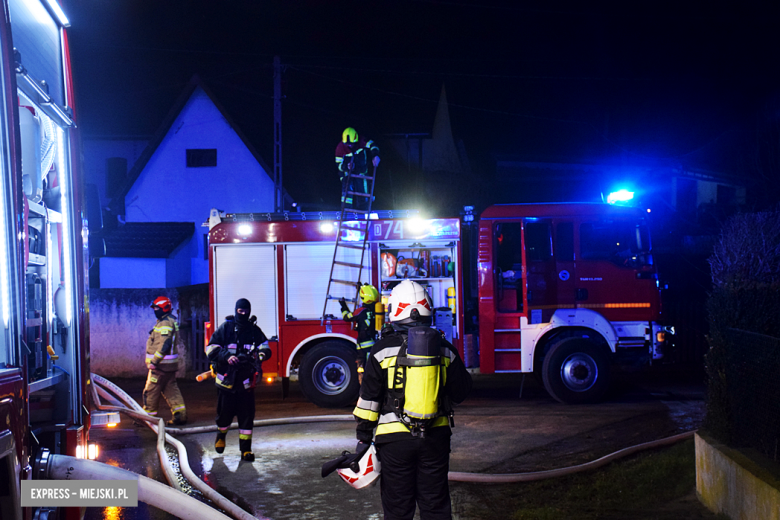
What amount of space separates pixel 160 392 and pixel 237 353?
242 centimetres

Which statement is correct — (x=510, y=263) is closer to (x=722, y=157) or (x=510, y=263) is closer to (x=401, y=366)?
(x=401, y=366)

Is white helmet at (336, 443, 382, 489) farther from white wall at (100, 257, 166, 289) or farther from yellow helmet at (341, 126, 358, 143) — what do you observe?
white wall at (100, 257, 166, 289)

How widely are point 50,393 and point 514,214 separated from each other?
660cm

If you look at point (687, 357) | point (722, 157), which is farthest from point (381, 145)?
point (687, 357)

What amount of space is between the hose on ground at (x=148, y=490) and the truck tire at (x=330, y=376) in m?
5.96

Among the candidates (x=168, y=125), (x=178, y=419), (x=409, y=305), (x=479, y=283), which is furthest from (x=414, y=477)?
(x=168, y=125)

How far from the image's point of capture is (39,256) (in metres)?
3.25

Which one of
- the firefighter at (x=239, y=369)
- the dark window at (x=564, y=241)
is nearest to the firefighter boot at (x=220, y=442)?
the firefighter at (x=239, y=369)

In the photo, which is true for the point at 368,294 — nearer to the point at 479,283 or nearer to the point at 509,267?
the point at 479,283

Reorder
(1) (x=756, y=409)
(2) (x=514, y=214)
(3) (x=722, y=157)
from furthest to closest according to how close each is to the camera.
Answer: (3) (x=722, y=157), (2) (x=514, y=214), (1) (x=756, y=409)

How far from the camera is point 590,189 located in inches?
894

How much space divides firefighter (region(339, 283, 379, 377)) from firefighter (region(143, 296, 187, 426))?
2233mm

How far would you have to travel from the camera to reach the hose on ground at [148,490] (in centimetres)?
291

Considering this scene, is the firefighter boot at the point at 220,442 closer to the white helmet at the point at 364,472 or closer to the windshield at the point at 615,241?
the white helmet at the point at 364,472
